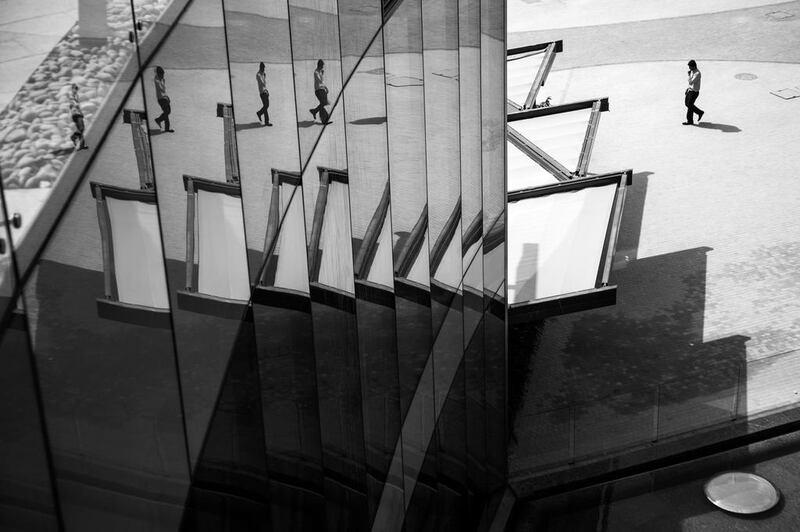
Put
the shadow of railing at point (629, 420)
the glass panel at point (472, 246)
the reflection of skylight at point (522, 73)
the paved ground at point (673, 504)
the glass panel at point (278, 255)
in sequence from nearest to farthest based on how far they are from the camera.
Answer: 1. the glass panel at point (278, 255)
2. the glass panel at point (472, 246)
3. the paved ground at point (673, 504)
4. the shadow of railing at point (629, 420)
5. the reflection of skylight at point (522, 73)

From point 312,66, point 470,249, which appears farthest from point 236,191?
point 470,249

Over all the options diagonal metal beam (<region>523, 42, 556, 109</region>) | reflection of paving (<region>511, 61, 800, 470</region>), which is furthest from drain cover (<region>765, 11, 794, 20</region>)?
diagonal metal beam (<region>523, 42, 556, 109</region>)

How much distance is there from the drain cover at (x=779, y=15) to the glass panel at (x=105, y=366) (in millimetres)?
25651

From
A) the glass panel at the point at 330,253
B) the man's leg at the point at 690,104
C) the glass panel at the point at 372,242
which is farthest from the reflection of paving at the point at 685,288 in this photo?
the glass panel at the point at 330,253

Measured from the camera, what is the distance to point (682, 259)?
16.1m

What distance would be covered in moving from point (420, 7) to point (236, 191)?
9.26 ft

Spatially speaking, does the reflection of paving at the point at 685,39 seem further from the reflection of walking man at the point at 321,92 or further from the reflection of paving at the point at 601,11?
the reflection of walking man at the point at 321,92

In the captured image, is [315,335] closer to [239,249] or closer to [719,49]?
[239,249]

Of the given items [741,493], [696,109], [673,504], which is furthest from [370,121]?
[696,109]

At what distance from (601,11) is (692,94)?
365 inches

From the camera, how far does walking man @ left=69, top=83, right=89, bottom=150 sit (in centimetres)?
409

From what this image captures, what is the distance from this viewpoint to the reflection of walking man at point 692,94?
20.4 m

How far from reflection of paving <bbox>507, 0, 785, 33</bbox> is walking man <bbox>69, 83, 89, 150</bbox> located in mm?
24129

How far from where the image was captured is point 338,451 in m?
7.06
